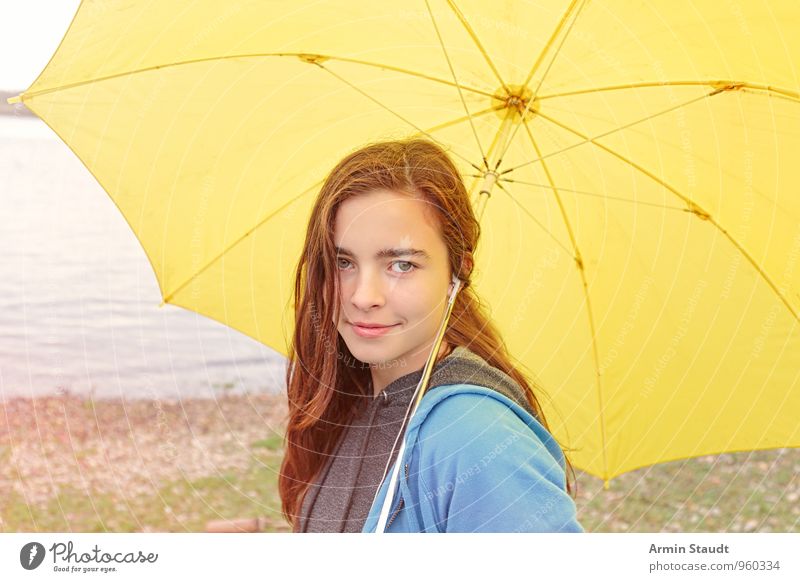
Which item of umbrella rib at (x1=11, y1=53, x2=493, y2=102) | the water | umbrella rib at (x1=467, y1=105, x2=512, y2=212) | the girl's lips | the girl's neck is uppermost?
umbrella rib at (x1=11, y1=53, x2=493, y2=102)

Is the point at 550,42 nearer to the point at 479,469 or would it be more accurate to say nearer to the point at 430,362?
the point at 430,362

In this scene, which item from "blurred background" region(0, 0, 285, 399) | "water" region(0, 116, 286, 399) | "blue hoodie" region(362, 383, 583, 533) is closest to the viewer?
"blue hoodie" region(362, 383, 583, 533)

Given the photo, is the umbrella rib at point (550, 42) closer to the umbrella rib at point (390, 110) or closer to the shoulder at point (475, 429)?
the umbrella rib at point (390, 110)

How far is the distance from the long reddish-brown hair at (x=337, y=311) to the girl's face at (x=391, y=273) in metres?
0.02

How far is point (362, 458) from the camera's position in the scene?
101 cm

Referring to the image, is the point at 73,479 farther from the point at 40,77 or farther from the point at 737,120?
the point at 737,120

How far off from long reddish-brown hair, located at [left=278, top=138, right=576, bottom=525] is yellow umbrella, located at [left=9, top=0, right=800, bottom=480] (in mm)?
91

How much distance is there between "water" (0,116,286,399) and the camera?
5.08 feet

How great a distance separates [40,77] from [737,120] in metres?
0.92

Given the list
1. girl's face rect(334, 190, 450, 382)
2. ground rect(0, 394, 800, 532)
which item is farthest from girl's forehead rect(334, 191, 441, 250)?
ground rect(0, 394, 800, 532)

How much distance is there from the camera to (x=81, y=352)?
1676 millimetres

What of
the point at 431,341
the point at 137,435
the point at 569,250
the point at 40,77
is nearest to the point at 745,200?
the point at 569,250

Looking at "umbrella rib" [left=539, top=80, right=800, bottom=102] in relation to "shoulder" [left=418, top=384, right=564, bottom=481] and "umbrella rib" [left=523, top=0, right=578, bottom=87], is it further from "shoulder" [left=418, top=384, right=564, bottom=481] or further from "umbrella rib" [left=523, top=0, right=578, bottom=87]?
"shoulder" [left=418, top=384, right=564, bottom=481]

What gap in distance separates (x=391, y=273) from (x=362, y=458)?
9.3 inches
